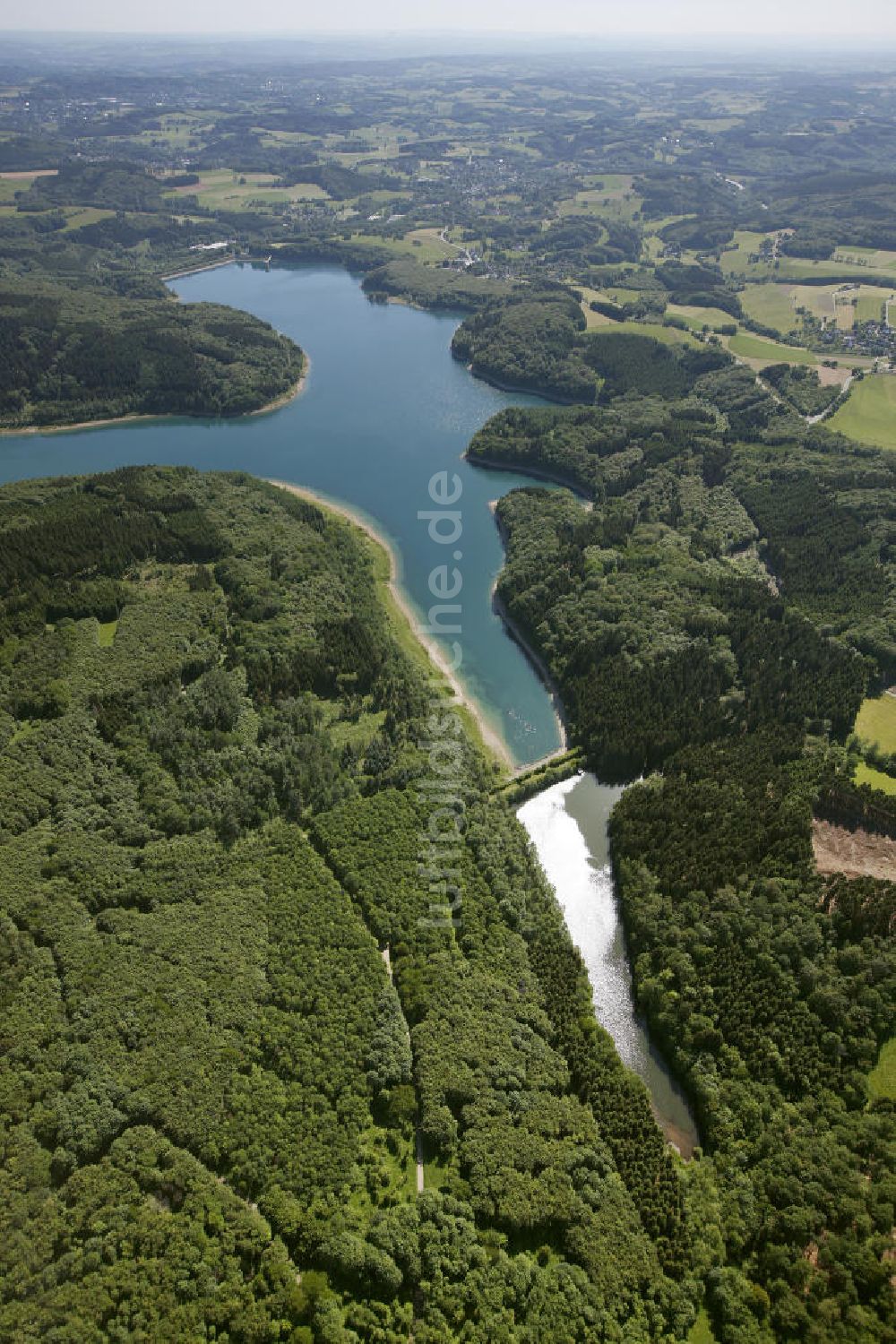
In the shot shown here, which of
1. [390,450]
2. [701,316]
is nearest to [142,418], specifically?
[390,450]

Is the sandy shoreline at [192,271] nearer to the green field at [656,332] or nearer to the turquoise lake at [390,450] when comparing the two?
the turquoise lake at [390,450]

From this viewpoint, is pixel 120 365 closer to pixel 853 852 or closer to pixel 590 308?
pixel 590 308

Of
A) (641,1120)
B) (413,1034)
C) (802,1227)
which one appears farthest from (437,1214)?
(802,1227)

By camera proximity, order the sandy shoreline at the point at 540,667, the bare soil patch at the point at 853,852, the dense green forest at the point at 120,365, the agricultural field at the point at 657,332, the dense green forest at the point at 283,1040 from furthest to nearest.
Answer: the agricultural field at the point at 657,332 < the dense green forest at the point at 120,365 < the sandy shoreline at the point at 540,667 < the bare soil patch at the point at 853,852 < the dense green forest at the point at 283,1040

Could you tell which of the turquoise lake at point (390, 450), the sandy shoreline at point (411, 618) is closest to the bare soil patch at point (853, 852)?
the turquoise lake at point (390, 450)

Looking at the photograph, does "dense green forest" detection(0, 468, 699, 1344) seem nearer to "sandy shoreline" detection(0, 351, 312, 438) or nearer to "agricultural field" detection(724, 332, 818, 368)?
"sandy shoreline" detection(0, 351, 312, 438)

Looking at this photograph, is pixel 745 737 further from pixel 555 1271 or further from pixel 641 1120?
pixel 555 1271
